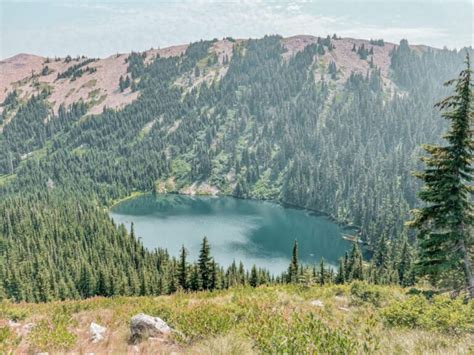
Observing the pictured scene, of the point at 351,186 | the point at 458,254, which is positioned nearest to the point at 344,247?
the point at 351,186

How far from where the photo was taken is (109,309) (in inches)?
794

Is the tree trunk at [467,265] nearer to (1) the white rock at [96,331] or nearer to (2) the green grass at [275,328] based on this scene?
(2) the green grass at [275,328]

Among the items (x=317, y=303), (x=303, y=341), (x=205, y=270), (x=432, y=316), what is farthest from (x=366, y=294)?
(x=205, y=270)

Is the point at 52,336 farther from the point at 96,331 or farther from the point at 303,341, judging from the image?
the point at 303,341

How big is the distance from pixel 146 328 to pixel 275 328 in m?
5.92

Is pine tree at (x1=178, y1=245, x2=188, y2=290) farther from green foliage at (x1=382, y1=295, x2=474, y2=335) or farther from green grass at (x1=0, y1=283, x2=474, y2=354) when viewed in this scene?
green foliage at (x1=382, y1=295, x2=474, y2=335)

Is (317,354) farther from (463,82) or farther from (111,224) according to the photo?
(111,224)

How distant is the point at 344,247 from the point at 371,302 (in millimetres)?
125681

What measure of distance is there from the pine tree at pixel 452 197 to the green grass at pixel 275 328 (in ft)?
18.4

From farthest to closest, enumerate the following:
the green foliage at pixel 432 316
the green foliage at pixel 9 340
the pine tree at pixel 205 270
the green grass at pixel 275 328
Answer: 1. the pine tree at pixel 205 270
2. the green foliage at pixel 9 340
3. the green foliage at pixel 432 316
4. the green grass at pixel 275 328

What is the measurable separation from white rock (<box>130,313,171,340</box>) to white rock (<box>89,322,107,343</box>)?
1.51 m

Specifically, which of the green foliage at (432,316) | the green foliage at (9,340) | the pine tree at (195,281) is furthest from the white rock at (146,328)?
the pine tree at (195,281)

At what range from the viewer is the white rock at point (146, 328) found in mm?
13953

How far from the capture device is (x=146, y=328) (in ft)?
46.1
